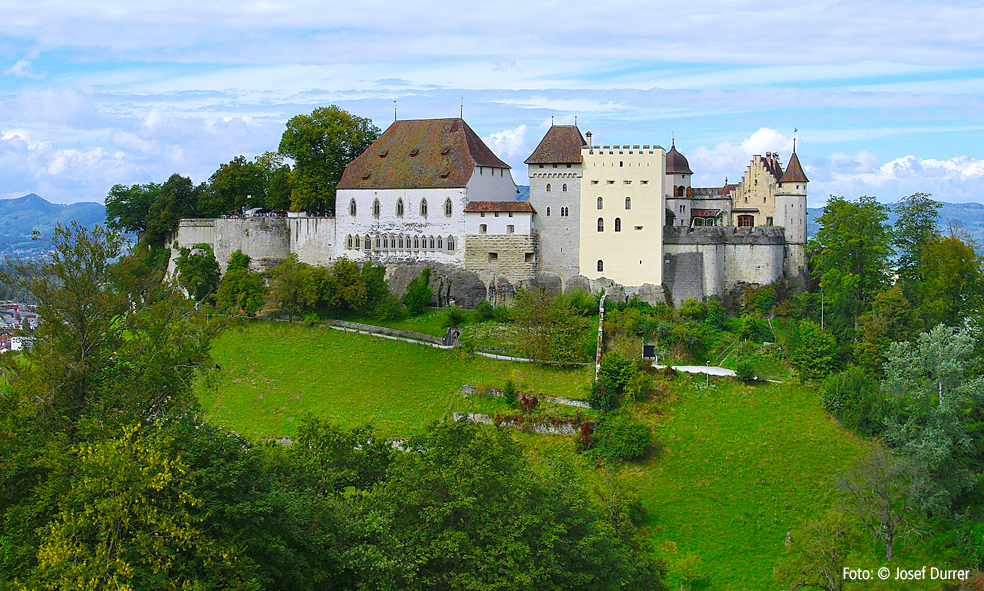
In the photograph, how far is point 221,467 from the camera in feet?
66.3

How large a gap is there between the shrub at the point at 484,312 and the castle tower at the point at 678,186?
42.8 ft

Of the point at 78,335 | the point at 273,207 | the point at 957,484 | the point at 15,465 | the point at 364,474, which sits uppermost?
the point at 273,207

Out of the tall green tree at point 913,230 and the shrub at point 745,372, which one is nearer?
the shrub at point 745,372

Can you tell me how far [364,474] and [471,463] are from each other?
432cm

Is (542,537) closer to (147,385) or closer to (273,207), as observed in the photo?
(147,385)

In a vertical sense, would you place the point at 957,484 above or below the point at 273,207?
below

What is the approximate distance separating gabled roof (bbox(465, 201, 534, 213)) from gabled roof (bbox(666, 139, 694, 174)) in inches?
424

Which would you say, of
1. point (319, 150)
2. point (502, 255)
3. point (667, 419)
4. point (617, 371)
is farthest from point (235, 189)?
point (667, 419)

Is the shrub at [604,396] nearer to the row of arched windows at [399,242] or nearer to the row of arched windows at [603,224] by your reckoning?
the row of arched windows at [603,224]

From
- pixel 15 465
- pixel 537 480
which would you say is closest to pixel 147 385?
pixel 15 465

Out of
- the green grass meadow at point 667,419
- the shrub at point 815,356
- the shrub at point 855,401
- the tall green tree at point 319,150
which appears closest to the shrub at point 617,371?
the green grass meadow at point 667,419

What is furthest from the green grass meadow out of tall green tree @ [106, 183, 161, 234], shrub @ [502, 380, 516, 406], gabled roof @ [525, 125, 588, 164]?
tall green tree @ [106, 183, 161, 234]

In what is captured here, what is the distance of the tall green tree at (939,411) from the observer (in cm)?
3519

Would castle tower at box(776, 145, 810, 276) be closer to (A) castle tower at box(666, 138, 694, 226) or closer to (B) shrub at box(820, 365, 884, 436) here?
(A) castle tower at box(666, 138, 694, 226)
